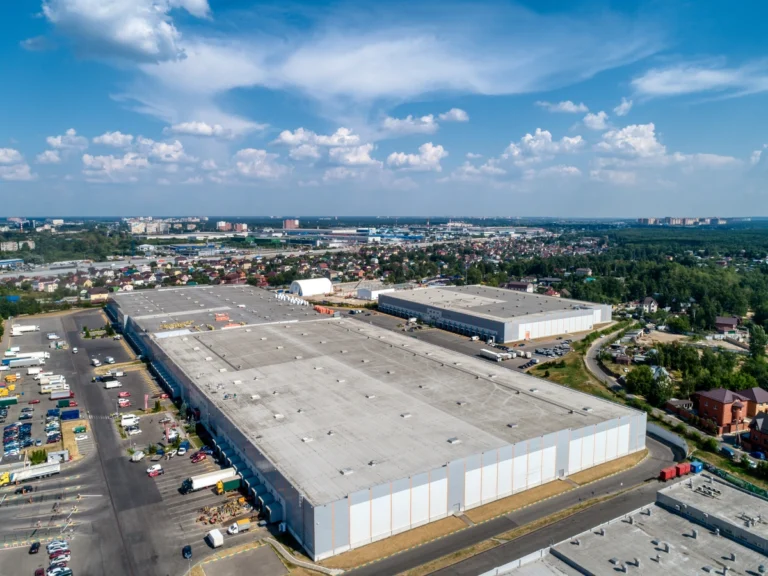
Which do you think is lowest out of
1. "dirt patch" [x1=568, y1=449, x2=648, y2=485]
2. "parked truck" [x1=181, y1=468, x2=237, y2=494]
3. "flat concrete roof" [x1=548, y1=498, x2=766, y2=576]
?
"dirt patch" [x1=568, y1=449, x2=648, y2=485]

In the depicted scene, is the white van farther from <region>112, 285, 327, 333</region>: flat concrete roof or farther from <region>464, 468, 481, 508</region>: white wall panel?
<region>464, 468, 481, 508</region>: white wall panel

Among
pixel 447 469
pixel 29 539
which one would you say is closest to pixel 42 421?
pixel 29 539

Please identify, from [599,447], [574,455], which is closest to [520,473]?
[574,455]

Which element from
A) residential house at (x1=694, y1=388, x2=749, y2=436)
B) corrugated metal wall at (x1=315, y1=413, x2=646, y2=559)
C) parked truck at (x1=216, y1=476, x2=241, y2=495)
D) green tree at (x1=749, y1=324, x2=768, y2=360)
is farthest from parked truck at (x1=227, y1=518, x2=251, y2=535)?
green tree at (x1=749, y1=324, x2=768, y2=360)

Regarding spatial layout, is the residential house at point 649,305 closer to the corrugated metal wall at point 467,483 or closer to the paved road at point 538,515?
the paved road at point 538,515

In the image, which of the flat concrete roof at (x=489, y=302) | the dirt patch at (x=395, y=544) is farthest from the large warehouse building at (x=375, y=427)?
the flat concrete roof at (x=489, y=302)

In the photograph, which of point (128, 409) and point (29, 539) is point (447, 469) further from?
point (128, 409)
